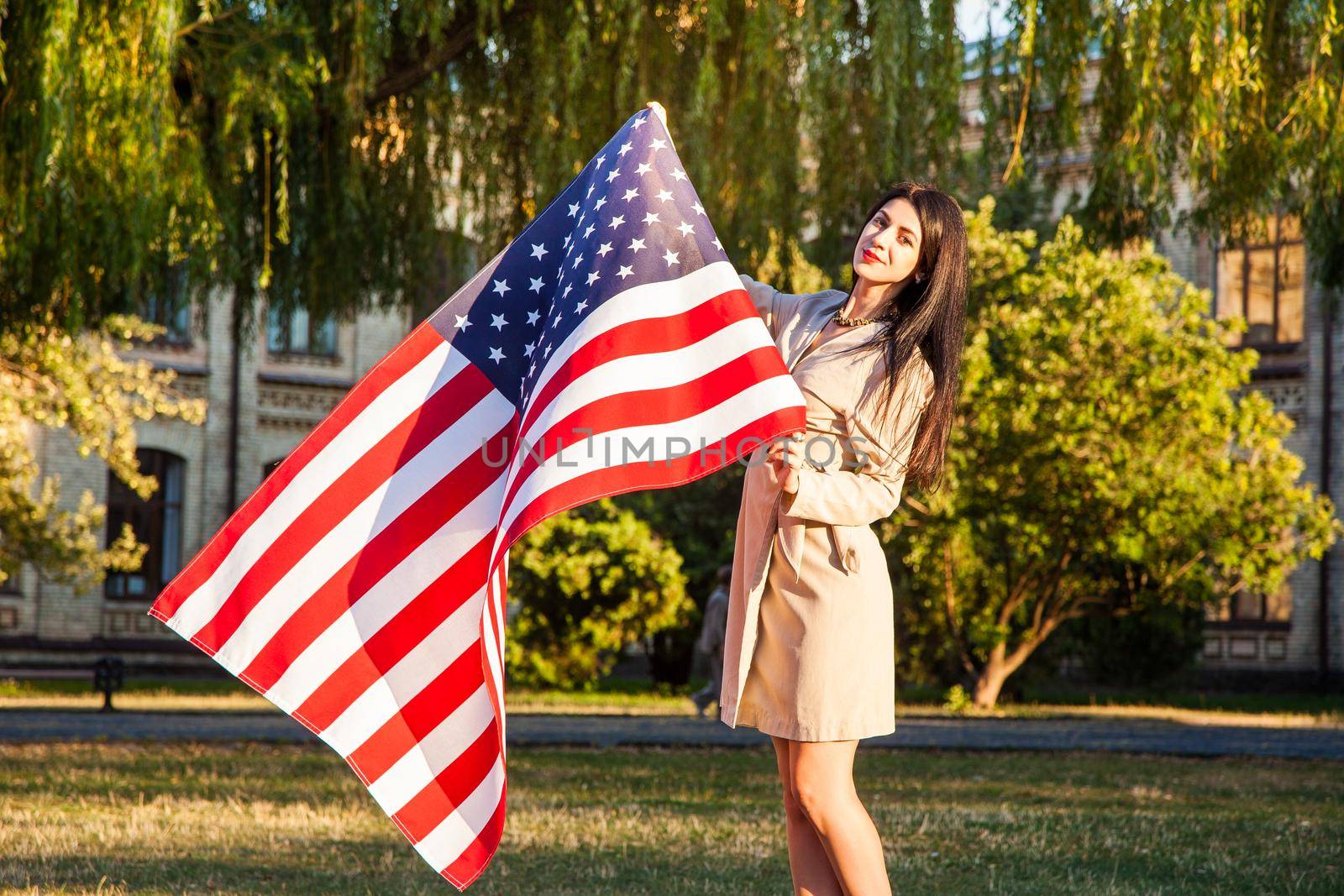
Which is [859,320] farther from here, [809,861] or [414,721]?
[414,721]

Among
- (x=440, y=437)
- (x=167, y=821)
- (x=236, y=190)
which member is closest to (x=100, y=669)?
(x=236, y=190)

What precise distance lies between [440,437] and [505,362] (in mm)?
302

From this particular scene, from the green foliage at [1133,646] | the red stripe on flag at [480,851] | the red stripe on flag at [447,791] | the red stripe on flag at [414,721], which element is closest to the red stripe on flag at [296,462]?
the red stripe on flag at [414,721]

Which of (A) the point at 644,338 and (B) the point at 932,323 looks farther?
(A) the point at 644,338

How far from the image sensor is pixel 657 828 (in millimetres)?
7582

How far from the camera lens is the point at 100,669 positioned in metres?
19.1

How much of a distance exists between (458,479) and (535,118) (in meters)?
5.91

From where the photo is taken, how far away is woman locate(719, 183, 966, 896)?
12.5ft

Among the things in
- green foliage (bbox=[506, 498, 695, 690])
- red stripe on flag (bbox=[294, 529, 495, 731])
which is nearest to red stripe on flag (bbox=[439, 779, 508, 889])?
red stripe on flag (bbox=[294, 529, 495, 731])

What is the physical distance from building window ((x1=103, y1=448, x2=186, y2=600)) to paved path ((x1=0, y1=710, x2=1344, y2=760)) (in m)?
11.1

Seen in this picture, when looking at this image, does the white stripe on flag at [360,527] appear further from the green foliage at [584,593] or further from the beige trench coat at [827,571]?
the green foliage at [584,593]

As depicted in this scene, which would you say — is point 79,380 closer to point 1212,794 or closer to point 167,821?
point 167,821

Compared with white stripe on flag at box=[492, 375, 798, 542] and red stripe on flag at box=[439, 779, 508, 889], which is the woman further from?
red stripe on flag at box=[439, 779, 508, 889]

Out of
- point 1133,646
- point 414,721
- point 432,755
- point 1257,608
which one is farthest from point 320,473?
point 1257,608
